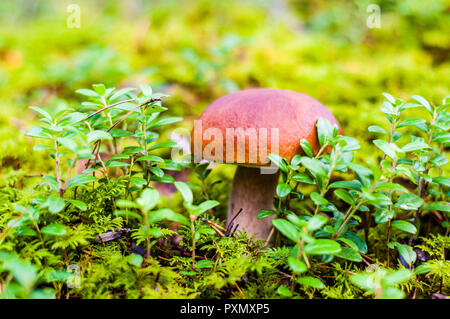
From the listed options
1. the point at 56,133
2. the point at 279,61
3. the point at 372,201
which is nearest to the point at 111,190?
the point at 56,133

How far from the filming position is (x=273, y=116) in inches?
49.0

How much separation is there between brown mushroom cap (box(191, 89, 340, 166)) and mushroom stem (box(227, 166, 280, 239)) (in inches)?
13.4

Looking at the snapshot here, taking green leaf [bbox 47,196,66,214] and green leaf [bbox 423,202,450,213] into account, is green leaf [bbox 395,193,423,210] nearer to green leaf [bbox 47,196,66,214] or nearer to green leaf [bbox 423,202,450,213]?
green leaf [bbox 423,202,450,213]

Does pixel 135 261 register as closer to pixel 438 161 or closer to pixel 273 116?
pixel 273 116

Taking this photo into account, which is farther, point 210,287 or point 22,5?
point 22,5

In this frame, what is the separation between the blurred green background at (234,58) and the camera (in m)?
2.53

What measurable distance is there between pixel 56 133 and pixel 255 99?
86cm

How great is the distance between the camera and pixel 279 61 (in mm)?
3152

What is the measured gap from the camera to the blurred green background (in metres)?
2.53

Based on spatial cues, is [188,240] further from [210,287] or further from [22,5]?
[22,5]

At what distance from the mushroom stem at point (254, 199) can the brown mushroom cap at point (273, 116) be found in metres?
0.34

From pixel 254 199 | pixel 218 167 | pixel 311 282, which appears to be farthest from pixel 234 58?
pixel 311 282

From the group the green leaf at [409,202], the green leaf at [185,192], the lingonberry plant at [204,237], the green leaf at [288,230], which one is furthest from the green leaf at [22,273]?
the green leaf at [409,202]

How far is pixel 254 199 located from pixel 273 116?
20.5 inches
